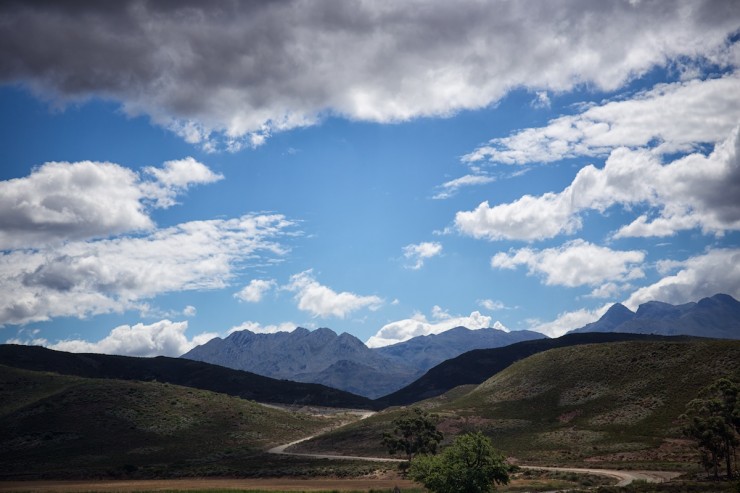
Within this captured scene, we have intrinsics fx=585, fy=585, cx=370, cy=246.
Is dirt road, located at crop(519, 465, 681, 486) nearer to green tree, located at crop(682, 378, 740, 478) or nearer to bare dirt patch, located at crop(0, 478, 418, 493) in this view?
green tree, located at crop(682, 378, 740, 478)

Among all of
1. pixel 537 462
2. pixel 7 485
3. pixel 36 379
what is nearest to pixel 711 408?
pixel 537 462

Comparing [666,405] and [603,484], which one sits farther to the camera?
[666,405]

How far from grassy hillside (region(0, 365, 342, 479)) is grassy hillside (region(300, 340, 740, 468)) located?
84.4ft

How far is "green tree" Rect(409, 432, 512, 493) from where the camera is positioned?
53.9 meters

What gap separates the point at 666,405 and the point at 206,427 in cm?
11119

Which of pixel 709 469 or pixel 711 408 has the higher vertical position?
pixel 711 408

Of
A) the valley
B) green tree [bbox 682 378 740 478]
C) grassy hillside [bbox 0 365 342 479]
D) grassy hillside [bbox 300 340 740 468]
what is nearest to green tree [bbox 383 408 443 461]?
the valley

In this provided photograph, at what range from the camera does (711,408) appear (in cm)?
7425

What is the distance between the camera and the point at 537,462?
98.4m

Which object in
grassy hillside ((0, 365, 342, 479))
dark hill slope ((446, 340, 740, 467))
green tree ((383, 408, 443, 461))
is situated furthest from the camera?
grassy hillside ((0, 365, 342, 479))

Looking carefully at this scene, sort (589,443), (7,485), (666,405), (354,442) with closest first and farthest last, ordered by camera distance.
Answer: (7,485)
(589,443)
(666,405)
(354,442)

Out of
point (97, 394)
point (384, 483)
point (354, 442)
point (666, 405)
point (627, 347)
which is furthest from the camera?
point (97, 394)

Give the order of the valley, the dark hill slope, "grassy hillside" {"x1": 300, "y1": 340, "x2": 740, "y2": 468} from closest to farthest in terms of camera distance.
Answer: the valley < "grassy hillside" {"x1": 300, "y1": 340, "x2": 740, "y2": 468} < the dark hill slope

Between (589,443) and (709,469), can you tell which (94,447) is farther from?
(709,469)
